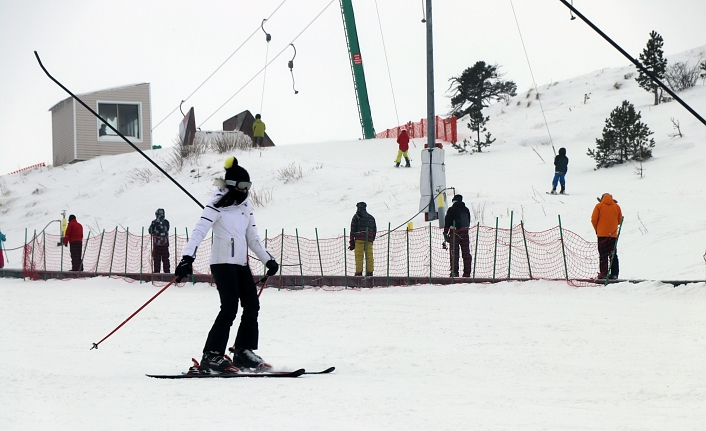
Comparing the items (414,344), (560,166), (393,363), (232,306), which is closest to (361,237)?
(414,344)

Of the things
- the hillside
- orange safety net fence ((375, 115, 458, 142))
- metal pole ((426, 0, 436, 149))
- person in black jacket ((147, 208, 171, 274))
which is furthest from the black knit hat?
orange safety net fence ((375, 115, 458, 142))

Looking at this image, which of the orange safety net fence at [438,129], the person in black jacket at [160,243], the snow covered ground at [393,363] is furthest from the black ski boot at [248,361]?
the orange safety net fence at [438,129]

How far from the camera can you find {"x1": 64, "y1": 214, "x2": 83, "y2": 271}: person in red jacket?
20469 millimetres

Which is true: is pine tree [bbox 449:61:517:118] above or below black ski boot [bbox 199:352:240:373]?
above

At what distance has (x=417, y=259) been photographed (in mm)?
19266

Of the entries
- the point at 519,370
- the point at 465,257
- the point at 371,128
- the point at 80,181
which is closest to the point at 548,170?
the point at 371,128

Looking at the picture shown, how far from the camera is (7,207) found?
35250 mm

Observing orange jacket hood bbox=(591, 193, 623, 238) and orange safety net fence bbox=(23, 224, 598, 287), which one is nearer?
orange jacket hood bbox=(591, 193, 623, 238)

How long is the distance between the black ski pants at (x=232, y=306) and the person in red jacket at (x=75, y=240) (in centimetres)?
1398

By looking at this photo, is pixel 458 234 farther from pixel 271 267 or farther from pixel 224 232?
pixel 224 232

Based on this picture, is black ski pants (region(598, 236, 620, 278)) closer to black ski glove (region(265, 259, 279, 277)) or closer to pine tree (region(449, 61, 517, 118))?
black ski glove (region(265, 259, 279, 277))

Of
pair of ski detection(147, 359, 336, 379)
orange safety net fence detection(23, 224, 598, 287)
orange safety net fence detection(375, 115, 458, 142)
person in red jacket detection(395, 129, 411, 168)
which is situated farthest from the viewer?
orange safety net fence detection(375, 115, 458, 142)

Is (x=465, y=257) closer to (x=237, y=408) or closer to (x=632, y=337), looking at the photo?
(x=632, y=337)

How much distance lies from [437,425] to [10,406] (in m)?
2.62
